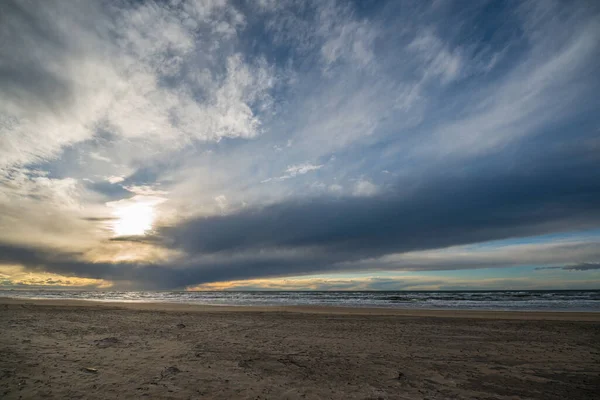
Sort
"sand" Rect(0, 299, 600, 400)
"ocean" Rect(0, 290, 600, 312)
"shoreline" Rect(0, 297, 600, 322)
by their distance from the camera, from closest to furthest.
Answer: "sand" Rect(0, 299, 600, 400), "shoreline" Rect(0, 297, 600, 322), "ocean" Rect(0, 290, 600, 312)

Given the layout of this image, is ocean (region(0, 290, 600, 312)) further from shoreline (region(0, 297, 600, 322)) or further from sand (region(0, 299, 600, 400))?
sand (region(0, 299, 600, 400))

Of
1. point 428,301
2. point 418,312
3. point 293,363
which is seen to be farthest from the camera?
point 428,301

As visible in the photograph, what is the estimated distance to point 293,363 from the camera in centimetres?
1049

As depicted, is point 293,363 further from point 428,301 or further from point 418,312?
point 428,301

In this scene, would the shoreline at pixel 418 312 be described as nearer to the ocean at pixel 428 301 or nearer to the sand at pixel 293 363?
the ocean at pixel 428 301

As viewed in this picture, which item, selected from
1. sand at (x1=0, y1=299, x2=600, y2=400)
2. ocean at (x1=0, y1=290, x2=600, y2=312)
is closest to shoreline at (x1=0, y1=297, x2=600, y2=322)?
ocean at (x1=0, y1=290, x2=600, y2=312)

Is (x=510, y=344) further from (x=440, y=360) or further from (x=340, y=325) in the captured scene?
(x=340, y=325)

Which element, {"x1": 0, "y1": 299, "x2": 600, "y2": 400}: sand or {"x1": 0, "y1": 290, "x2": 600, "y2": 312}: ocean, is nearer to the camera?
{"x1": 0, "y1": 299, "x2": 600, "y2": 400}: sand

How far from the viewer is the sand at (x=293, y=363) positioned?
790 centimetres

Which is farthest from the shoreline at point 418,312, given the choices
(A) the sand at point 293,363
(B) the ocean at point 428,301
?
(A) the sand at point 293,363

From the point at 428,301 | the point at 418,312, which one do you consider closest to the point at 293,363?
the point at 418,312

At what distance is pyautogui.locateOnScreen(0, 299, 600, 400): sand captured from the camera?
311 inches

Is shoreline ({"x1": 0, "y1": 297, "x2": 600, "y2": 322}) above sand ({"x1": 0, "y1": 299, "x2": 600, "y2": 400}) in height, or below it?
below

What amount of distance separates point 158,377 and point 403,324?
1628cm
